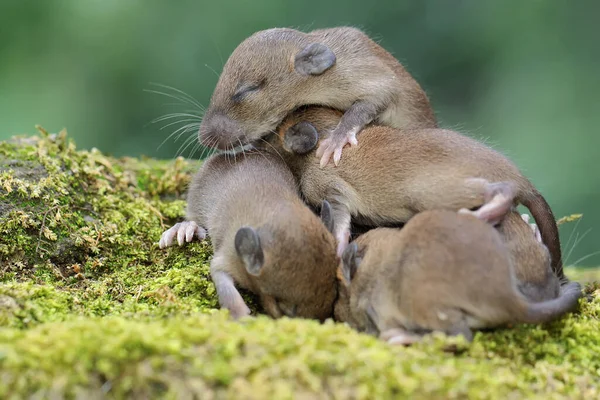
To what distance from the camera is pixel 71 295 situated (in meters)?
4.56

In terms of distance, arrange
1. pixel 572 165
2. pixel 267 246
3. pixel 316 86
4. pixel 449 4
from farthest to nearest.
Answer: pixel 449 4, pixel 572 165, pixel 316 86, pixel 267 246

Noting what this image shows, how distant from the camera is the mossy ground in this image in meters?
2.92

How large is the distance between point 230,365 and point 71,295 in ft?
6.73

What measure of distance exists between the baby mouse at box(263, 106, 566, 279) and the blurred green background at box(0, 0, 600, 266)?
412 cm

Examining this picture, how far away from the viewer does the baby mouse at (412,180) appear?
455 cm

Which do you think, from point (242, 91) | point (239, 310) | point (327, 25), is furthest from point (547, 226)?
point (327, 25)

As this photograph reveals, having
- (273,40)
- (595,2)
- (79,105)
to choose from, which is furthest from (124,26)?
(595,2)

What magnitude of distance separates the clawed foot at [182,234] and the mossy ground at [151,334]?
0.29ft

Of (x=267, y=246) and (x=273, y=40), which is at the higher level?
(x=273, y=40)

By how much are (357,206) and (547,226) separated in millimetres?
1420

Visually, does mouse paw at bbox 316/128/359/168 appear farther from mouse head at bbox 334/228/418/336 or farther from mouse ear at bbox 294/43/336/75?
mouse head at bbox 334/228/418/336

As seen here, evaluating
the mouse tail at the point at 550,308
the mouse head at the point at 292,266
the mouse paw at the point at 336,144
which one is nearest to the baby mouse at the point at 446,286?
the mouse tail at the point at 550,308

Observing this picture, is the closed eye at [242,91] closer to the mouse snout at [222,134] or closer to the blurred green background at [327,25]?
the mouse snout at [222,134]

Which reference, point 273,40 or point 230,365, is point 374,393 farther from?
point 273,40
